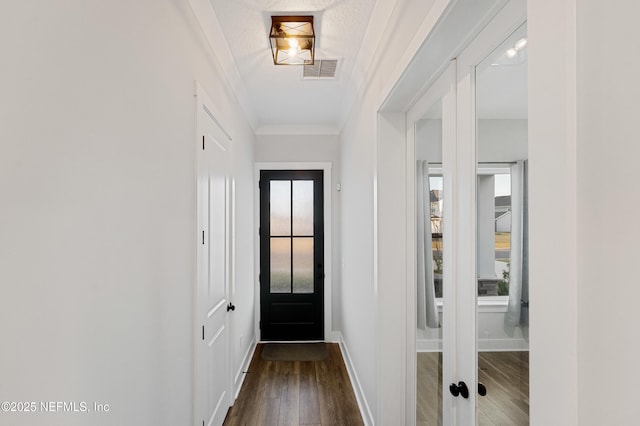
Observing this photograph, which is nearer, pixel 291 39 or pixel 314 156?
pixel 291 39

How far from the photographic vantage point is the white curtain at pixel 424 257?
5.50 ft

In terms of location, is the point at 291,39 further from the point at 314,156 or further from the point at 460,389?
the point at 314,156

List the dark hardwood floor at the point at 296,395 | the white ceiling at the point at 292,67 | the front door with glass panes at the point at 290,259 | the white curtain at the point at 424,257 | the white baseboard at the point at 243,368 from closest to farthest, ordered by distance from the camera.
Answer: the white curtain at the point at 424,257 < the white ceiling at the point at 292,67 < the dark hardwood floor at the point at 296,395 < the white baseboard at the point at 243,368 < the front door with glass panes at the point at 290,259

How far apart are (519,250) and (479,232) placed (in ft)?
0.66

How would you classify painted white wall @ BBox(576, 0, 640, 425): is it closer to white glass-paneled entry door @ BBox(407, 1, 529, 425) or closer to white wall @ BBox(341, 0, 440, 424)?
white glass-paneled entry door @ BBox(407, 1, 529, 425)

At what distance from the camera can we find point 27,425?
72 cm

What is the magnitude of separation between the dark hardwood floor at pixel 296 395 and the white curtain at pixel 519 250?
1986 mm

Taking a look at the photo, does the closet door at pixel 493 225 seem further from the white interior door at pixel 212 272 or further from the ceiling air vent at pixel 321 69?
the ceiling air vent at pixel 321 69

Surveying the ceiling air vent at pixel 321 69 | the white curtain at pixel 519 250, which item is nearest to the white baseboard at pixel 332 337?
the ceiling air vent at pixel 321 69

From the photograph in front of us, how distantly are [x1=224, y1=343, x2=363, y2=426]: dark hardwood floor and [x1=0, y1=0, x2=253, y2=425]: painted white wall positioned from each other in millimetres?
1158

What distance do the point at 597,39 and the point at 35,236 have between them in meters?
1.12

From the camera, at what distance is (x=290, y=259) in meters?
4.27

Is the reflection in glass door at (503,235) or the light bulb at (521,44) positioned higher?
the light bulb at (521,44)

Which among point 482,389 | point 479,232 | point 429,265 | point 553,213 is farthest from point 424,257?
point 553,213
